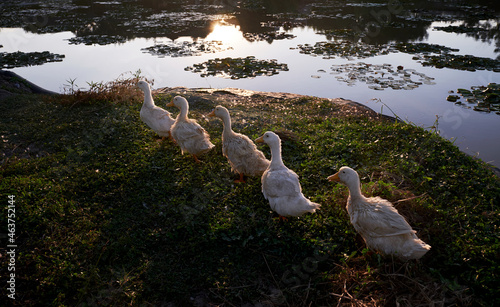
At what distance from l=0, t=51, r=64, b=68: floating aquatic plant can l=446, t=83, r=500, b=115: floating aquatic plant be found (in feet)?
58.5

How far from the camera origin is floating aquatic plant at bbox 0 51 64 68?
1525 centimetres

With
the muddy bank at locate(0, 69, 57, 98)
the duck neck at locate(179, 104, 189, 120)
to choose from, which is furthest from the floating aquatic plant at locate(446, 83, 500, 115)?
the muddy bank at locate(0, 69, 57, 98)

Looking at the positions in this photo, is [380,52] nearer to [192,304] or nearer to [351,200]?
[351,200]

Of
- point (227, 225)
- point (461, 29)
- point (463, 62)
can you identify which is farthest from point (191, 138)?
point (461, 29)

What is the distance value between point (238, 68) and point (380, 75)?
6197 mm

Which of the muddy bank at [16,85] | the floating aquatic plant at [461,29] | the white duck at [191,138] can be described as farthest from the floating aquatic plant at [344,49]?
the muddy bank at [16,85]

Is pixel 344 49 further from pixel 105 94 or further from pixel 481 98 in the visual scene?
pixel 105 94

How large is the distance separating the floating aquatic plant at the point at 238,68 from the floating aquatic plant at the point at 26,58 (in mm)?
7197

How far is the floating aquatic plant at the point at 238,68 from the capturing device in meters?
14.1

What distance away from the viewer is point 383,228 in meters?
4.11

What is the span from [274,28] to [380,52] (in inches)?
321

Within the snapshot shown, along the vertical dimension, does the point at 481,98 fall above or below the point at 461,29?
below

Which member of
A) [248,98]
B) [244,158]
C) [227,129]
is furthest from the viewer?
[248,98]

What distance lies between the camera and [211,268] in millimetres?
4262
